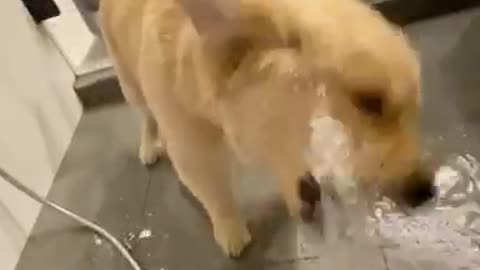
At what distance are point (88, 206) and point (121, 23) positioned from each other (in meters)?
0.63

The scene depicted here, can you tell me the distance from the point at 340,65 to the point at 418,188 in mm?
256

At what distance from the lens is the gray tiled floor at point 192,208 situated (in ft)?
4.91

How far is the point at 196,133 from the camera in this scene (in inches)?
51.5

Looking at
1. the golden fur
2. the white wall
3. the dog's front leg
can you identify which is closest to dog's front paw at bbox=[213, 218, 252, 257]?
the dog's front leg

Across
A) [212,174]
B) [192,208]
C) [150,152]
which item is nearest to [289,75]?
[212,174]

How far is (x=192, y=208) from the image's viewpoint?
5.67ft

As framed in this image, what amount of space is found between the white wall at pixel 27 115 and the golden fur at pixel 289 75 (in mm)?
741

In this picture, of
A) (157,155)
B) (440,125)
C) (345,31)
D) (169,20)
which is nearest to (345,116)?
(345,31)

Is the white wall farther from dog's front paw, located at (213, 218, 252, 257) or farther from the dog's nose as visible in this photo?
the dog's nose

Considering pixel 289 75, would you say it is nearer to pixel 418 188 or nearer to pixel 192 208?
pixel 418 188

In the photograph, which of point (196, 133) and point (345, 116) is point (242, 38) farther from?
point (196, 133)

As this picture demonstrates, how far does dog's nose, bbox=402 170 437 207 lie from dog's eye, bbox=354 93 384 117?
5.5 inches

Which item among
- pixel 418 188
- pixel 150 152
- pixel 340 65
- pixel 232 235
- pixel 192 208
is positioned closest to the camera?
pixel 340 65

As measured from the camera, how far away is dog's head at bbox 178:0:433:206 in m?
0.83
